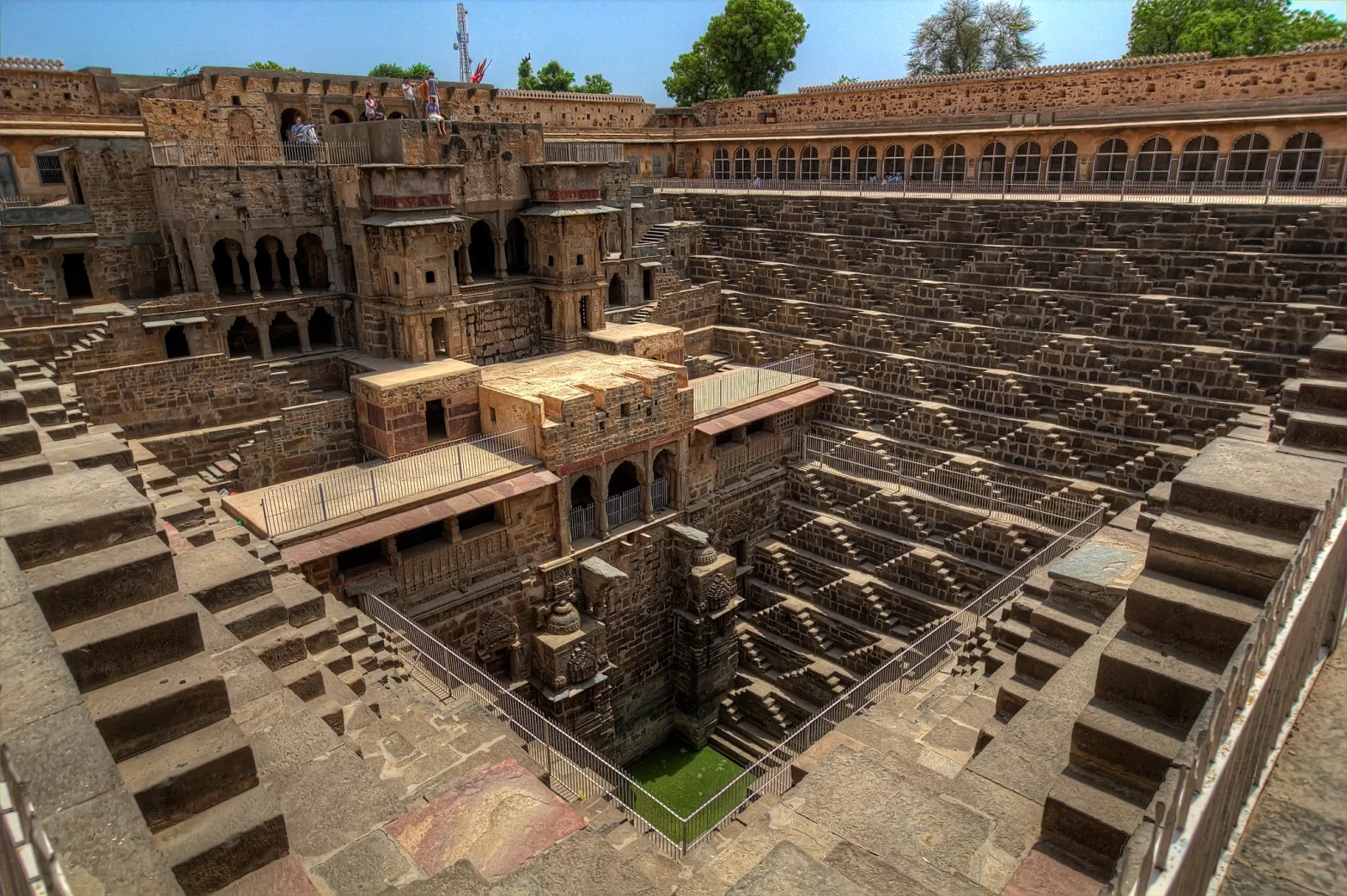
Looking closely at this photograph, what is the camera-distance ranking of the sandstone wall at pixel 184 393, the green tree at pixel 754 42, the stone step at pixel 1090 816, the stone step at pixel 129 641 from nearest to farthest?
the stone step at pixel 129 641 → the stone step at pixel 1090 816 → the sandstone wall at pixel 184 393 → the green tree at pixel 754 42

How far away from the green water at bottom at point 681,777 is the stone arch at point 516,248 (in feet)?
41.2

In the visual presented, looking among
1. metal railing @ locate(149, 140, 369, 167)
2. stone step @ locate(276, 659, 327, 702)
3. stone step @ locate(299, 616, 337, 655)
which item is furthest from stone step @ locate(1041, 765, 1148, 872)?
metal railing @ locate(149, 140, 369, 167)

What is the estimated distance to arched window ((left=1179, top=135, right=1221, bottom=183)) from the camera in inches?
874

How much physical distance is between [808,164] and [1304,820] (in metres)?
30.4

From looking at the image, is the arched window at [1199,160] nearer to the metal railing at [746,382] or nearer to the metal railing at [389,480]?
the metal railing at [746,382]

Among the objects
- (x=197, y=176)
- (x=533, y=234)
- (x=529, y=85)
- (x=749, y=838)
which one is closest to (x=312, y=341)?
(x=197, y=176)

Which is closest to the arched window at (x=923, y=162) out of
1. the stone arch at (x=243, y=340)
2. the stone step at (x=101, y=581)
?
the stone arch at (x=243, y=340)

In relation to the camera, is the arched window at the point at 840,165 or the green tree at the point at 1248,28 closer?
the arched window at the point at 840,165

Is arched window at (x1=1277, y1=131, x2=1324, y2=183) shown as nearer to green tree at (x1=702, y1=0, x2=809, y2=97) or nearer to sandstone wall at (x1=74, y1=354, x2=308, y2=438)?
sandstone wall at (x1=74, y1=354, x2=308, y2=438)

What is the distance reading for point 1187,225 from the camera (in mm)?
18312

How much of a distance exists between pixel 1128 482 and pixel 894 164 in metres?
16.5

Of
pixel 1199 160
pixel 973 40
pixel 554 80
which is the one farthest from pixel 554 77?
pixel 1199 160

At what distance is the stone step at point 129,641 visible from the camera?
4934 mm

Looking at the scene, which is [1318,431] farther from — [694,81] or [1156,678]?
[694,81]
